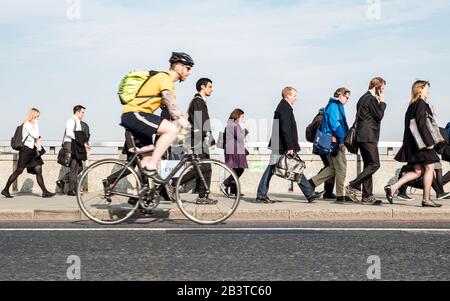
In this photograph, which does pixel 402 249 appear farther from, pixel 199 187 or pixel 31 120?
pixel 31 120

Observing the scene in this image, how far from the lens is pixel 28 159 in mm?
12797

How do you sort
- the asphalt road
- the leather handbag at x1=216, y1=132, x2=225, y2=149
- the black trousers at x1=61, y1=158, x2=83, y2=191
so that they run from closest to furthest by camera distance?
1. the asphalt road
2. the black trousers at x1=61, y1=158, x2=83, y2=191
3. the leather handbag at x1=216, y1=132, x2=225, y2=149

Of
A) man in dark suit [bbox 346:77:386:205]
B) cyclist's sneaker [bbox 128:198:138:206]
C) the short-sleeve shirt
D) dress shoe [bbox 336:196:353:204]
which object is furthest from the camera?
dress shoe [bbox 336:196:353:204]

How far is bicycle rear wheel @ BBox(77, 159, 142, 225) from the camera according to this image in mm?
7973

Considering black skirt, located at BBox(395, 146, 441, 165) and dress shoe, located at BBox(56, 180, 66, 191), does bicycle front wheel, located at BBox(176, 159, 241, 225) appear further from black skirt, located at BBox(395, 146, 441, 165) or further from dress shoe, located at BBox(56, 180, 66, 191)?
dress shoe, located at BBox(56, 180, 66, 191)

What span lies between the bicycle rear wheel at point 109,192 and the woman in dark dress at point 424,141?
4297 mm

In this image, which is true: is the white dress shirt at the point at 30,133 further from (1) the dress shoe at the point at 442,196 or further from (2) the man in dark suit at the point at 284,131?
(1) the dress shoe at the point at 442,196

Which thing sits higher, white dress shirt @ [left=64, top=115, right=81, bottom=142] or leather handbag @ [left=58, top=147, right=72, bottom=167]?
white dress shirt @ [left=64, top=115, right=81, bottom=142]

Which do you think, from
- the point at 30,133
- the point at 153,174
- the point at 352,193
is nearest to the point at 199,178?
the point at 153,174

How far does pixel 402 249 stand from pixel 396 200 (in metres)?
5.82

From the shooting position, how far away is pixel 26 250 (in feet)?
20.1

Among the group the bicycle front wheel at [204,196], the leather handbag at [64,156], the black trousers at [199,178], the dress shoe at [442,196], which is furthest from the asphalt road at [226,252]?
the leather handbag at [64,156]

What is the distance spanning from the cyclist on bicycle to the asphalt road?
2.93 ft

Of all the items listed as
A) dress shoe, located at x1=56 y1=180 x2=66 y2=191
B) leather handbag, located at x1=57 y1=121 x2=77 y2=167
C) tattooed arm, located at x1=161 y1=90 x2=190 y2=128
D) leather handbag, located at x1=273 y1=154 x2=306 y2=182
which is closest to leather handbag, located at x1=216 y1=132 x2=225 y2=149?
leather handbag, located at x1=57 y1=121 x2=77 y2=167
